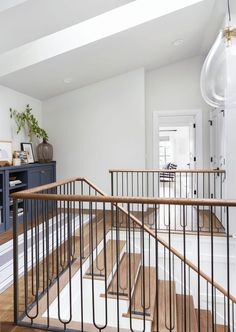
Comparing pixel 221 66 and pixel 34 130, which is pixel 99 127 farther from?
pixel 221 66

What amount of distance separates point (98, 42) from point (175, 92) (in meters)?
2.28

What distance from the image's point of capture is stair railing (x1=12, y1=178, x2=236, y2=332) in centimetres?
189

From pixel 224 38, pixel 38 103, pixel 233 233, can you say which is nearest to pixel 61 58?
pixel 38 103

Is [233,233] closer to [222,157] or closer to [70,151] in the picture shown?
[222,157]

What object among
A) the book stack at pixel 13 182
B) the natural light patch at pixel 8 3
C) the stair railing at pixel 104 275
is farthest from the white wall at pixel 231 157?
the book stack at pixel 13 182

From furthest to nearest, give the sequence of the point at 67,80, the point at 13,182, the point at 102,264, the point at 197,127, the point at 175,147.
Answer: the point at 175,147 → the point at 197,127 → the point at 67,80 → the point at 13,182 → the point at 102,264

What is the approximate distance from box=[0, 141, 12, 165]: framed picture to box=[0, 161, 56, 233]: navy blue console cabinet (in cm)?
21

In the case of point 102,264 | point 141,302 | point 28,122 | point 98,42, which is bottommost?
point 141,302

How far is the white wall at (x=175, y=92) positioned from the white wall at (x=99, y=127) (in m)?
0.34

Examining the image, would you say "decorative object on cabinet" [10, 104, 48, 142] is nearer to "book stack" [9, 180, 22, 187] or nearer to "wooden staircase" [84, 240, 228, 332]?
"book stack" [9, 180, 22, 187]

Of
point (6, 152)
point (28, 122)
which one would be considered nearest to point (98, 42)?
point (28, 122)

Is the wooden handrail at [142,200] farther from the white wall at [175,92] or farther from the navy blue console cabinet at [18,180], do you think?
the white wall at [175,92]

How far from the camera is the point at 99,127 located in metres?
5.57

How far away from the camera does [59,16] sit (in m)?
2.92
